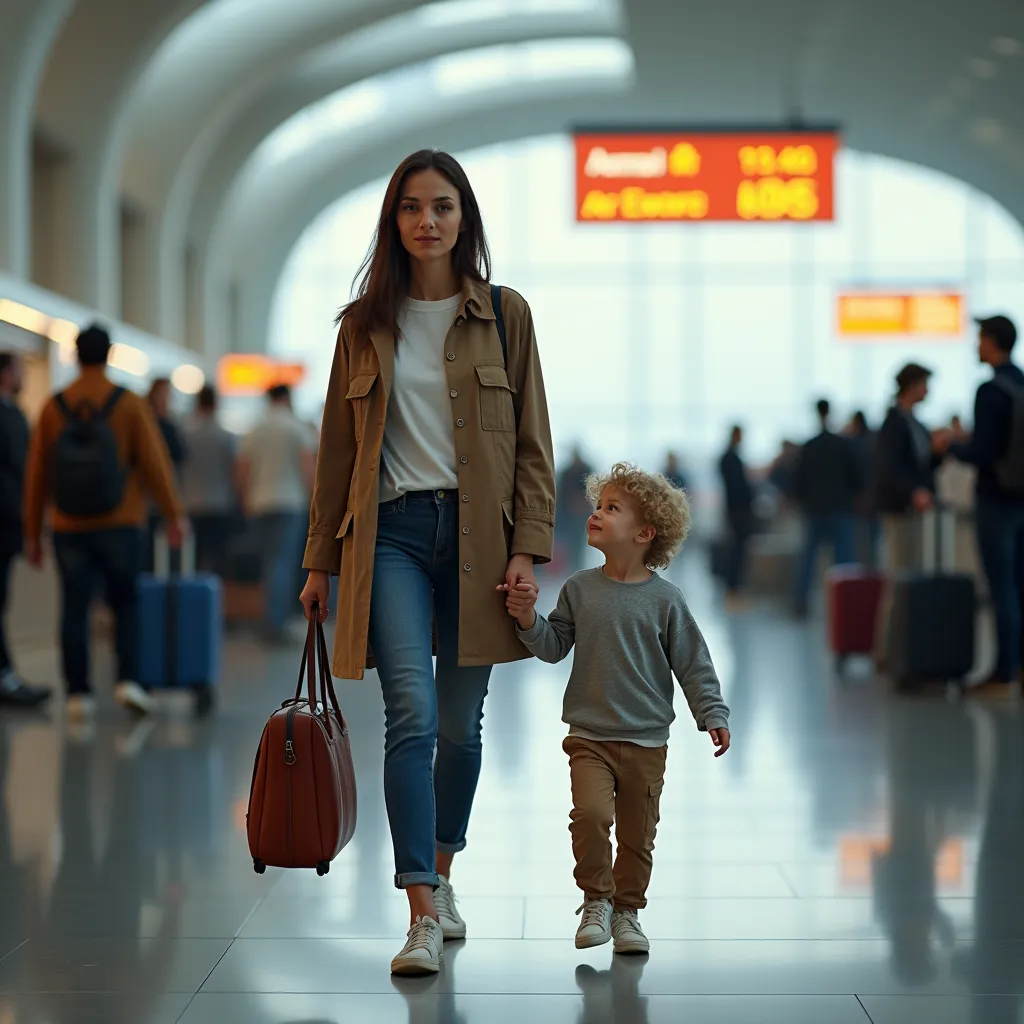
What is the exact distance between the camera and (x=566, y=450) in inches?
933

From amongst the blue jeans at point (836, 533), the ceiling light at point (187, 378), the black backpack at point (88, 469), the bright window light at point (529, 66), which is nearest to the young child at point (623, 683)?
the black backpack at point (88, 469)

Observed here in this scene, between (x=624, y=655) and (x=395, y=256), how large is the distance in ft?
3.33

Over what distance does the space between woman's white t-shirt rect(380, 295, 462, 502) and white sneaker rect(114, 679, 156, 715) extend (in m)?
4.06

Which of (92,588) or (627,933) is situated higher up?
(92,588)

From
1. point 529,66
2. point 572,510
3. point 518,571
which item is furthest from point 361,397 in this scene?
point 572,510

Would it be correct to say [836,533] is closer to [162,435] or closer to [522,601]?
[162,435]

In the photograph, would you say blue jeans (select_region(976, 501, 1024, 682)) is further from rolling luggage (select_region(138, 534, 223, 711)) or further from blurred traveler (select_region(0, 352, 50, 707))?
blurred traveler (select_region(0, 352, 50, 707))

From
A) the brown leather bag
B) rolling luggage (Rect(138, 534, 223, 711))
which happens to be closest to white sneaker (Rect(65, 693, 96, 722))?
rolling luggage (Rect(138, 534, 223, 711))

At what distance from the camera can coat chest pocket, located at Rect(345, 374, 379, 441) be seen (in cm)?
327

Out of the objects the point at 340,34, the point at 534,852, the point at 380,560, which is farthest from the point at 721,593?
the point at 380,560

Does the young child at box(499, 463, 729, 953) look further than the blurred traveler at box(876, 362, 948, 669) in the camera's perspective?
No

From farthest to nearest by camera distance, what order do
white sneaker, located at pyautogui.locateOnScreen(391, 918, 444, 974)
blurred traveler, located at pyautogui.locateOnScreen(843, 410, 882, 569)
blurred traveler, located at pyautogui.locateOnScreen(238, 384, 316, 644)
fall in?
blurred traveler, located at pyautogui.locateOnScreen(843, 410, 882, 569) < blurred traveler, located at pyautogui.locateOnScreen(238, 384, 316, 644) < white sneaker, located at pyautogui.locateOnScreen(391, 918, 444, 974)

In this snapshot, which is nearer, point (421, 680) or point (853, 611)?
point (421, 680)

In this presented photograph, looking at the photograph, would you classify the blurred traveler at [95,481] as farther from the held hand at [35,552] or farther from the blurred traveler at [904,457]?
the blurred traveler at [904,457]
